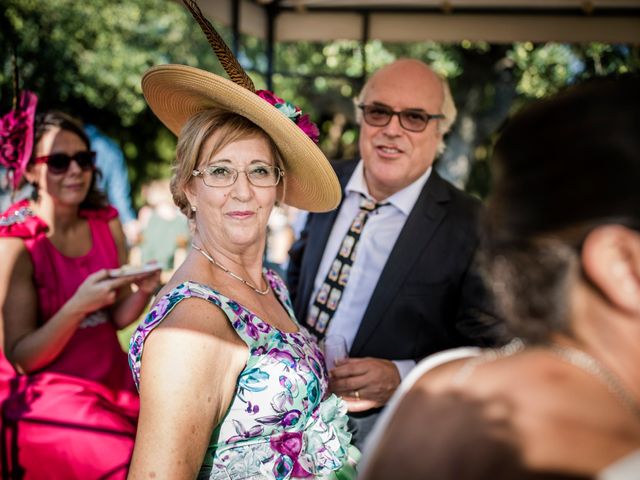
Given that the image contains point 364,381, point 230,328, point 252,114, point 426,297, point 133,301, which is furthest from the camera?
point 133,301

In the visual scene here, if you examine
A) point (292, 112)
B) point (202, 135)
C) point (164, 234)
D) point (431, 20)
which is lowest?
point (164, 234)

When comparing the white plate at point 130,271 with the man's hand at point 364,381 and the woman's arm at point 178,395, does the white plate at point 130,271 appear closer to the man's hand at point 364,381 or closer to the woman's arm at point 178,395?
the man's hand at point 364,381

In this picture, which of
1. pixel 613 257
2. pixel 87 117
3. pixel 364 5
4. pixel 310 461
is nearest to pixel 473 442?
pixel 613 257

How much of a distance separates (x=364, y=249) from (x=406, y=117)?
0.73m

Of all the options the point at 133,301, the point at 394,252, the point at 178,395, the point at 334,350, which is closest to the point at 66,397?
the point at 133,301

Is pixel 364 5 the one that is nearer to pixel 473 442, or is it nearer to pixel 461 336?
pixel 461 336

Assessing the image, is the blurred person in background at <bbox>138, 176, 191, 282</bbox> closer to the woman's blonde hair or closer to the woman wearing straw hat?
the woman wearing straw hat

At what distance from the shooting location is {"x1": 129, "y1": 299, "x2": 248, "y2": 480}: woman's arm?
63.9 inches

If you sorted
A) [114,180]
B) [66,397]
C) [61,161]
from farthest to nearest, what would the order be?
[114,180] < [61,161] < [66,397]

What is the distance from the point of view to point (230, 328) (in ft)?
6.11

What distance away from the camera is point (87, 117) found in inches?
618

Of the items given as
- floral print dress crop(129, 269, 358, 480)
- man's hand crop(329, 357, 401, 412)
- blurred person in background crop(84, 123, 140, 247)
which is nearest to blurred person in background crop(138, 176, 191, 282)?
blurred person in background crop(84, 123, 140, 247)

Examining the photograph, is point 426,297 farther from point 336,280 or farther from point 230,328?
point 230,328

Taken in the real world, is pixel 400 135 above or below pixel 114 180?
above
